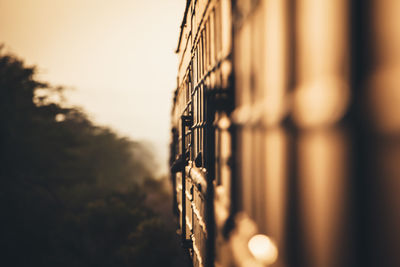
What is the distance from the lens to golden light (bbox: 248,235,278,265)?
1.59 m

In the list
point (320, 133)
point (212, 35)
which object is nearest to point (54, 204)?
point (212, 35)

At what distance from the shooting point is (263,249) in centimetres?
168

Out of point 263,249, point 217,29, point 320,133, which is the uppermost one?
point 217,29

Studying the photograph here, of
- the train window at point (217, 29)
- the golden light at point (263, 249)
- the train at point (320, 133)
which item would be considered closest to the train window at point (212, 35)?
the train window at point (217, 29)

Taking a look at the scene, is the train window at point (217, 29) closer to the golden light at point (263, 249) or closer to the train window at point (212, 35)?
the train window at point (212, 35)

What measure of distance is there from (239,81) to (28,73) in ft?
72.8

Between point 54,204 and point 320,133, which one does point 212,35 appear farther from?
point 54,204

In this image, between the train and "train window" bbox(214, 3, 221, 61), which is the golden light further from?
"train window" bbox(214, 3, 221, 61)

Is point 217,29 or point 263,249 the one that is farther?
point 217,29

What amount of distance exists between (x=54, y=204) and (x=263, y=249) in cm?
1852

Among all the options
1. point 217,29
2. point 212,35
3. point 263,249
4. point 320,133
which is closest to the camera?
point 320,133

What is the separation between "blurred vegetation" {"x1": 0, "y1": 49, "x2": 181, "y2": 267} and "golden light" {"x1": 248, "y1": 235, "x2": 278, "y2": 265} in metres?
11.4

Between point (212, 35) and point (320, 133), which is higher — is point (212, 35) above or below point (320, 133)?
above

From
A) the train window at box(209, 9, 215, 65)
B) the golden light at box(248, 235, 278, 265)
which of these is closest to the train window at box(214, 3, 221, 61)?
the train window at box(209, 9, 215, 65)
